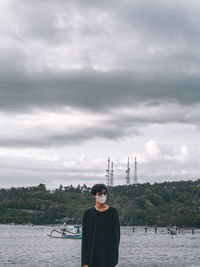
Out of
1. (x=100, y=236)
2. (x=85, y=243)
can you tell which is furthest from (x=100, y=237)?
(x=85, y=243)

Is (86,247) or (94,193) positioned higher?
(94,193)

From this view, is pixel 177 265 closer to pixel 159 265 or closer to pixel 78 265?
pixel 159 265

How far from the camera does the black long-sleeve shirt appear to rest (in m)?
12.9

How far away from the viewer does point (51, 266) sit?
93000 millimetres

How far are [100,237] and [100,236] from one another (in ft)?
0.09

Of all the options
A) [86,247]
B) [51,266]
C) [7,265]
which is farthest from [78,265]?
[86,247]

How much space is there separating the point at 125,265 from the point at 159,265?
6499 millimetres

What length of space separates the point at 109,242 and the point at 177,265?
86273mm

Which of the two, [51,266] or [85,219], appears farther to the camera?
[51,266]

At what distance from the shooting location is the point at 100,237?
512 inches

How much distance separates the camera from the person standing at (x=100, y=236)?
12.9 meters

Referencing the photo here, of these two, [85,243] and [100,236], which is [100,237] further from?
[85,243]

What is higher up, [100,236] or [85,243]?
[100,236]

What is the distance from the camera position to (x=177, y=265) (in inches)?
3743
